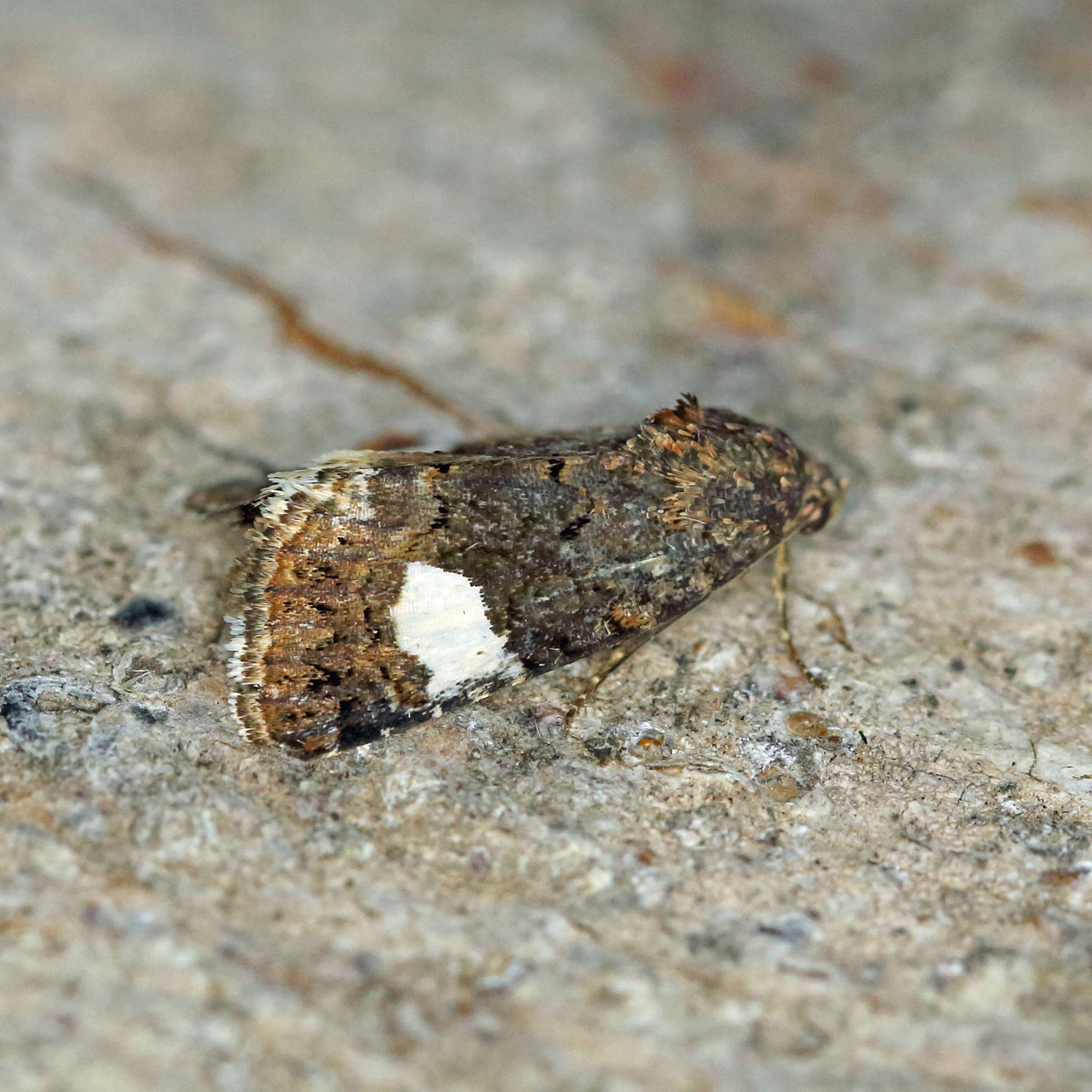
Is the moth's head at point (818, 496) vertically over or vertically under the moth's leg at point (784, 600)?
over

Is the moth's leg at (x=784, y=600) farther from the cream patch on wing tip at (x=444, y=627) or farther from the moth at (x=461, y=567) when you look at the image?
the cream patch on wing tip at (x=444, y=627)

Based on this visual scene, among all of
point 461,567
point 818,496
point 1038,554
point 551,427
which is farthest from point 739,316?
point 461,567

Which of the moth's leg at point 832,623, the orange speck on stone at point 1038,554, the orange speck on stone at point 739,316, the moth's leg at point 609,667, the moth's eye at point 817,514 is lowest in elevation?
the moth's leg at point 609,667

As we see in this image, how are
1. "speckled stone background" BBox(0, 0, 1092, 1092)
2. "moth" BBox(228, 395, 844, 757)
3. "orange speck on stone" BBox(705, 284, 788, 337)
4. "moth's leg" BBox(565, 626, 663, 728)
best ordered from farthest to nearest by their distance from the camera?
"orange speck on stone" BBox(705, 284, 788, 337), "moth's leg" BBox(565, 626, 663, 728), "moth" BBox(228, 395, 844, 757), "speckled stone background" BBox(0, 0, 1092, 1092)

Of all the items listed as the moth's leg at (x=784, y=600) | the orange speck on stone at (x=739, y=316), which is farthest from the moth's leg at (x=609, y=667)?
the orange speck on stone at (x=739, y=316)

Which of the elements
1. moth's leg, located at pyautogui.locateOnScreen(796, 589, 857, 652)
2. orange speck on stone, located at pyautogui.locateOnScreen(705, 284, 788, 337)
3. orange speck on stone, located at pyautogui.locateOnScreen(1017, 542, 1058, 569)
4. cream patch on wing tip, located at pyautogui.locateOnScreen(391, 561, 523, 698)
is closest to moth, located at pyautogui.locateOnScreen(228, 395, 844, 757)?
cream patch on wing tip, located at pyautogui.locateOnScreen(391, 561, 523, 698)

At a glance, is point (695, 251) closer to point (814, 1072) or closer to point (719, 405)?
point (719, 405)

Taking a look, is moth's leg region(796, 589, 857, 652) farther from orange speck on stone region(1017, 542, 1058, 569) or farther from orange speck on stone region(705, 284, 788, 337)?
orange speck on stone region(705, 284, 788, 337)
